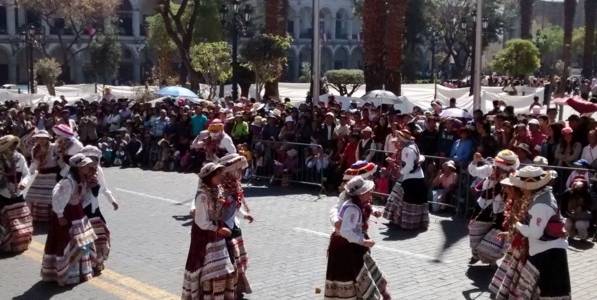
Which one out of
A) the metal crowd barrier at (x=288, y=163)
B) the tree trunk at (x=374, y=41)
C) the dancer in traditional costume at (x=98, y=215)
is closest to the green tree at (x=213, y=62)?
the tree trunk at (x=374, y=41)

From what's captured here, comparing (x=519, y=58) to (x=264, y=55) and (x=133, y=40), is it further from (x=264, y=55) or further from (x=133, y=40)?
(x=133, y=40)

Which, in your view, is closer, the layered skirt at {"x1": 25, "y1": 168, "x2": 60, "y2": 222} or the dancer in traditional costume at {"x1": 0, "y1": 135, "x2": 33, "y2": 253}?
the dancer in traditional costume at {"x1": 0, "y1": 135, "x2": 33, "y2": 253}

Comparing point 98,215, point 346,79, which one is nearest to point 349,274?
point 98,215

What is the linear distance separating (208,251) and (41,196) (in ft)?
16.9

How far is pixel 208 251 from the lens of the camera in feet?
24.0

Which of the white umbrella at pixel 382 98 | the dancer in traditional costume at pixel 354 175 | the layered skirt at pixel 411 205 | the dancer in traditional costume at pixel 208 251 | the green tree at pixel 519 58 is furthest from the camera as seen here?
the green tree at pixel 519 58

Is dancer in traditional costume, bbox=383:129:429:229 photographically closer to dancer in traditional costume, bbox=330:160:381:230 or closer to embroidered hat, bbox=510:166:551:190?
Answer: dancer in traditional costume, bbox=330:160:381:230

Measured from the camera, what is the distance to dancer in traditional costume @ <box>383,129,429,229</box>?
37.8 ft

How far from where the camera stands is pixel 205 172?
727 centimetres

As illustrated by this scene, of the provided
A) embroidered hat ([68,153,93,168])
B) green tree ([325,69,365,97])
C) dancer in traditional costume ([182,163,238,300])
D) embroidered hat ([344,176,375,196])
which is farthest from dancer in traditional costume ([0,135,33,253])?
green tree ([325,69,365,97])

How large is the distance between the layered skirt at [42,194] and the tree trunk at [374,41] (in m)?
17.0

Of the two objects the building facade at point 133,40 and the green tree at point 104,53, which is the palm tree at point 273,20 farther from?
the green tree at point 104,53

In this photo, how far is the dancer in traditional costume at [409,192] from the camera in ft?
37.8

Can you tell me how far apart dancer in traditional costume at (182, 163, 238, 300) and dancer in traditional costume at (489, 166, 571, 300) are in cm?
288
